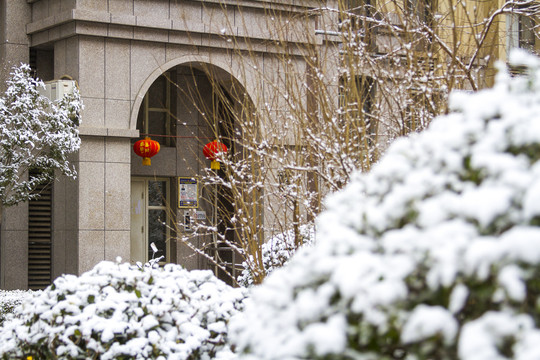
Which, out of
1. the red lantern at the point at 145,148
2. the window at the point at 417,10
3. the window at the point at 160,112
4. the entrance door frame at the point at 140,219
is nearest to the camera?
the window at the point at 417,10

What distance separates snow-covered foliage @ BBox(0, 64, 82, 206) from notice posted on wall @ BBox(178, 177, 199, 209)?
4.15 m

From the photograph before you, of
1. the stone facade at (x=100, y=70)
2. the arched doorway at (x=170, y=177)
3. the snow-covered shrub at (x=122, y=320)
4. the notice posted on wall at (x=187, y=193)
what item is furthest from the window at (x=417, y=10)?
the notice posted on wall at (x=187, y=193)

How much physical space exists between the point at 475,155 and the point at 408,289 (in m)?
0.51

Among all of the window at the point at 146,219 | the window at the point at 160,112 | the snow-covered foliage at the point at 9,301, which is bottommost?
the snow-covered foliage at the point at 9,301

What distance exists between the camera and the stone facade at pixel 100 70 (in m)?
13.5

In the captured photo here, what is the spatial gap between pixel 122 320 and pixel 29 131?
7.78m

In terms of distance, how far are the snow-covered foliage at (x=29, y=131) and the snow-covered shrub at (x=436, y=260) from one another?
9.70 m

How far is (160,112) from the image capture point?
16984 mm

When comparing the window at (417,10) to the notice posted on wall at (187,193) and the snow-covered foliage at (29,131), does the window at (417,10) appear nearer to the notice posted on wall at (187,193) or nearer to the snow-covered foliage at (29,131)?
the snow-covered foliage at (29,131)

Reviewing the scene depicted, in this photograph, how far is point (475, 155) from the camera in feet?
8.18

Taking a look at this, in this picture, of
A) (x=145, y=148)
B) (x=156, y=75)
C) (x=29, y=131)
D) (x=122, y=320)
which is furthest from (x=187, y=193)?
(x=122, y=320)

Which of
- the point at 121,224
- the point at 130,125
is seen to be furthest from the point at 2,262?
the point at 130,125

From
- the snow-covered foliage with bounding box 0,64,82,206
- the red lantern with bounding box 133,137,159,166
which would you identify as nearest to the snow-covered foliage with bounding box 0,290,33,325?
the snow-covered foliage with bounding box 0,64,82,206

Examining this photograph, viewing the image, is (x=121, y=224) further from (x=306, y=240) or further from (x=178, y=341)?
(x=178, y=341)
